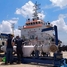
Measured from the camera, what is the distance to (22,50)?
11.8 metres

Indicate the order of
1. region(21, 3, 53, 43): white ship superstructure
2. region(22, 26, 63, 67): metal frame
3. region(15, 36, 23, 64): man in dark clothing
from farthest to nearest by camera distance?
region(21, 3, 53, 43): white ship superstructure, region(15, 36, 23, 64): man in dark clothing, region(22, 26, 63, 67): metal frame

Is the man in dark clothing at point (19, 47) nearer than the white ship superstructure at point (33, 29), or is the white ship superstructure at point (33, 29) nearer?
→ the man in dark clothing at point (19, 47)

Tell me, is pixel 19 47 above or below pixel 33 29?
below

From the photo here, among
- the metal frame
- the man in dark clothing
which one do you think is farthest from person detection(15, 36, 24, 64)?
the metal frame

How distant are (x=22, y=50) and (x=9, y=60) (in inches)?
41.5

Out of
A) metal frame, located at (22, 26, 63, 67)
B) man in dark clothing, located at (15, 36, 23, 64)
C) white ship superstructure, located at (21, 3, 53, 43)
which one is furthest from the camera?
white ship superstructure, located at (21, 3, 53, 43)

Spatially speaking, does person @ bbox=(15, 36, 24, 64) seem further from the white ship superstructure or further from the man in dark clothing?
the white ship superstructure

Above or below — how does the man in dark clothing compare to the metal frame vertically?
above

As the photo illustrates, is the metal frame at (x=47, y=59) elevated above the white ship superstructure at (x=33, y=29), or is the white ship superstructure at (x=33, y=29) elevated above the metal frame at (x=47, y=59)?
the white ship superstructure at (x=33, y=29)

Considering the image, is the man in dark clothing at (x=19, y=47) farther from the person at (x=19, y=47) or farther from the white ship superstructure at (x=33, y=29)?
the white ship superstructure at (x=33, y=29)

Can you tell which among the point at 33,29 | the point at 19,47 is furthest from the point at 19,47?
the point at 33,29

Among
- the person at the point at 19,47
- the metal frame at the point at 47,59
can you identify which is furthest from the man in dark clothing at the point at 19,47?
the metal frame at the point at 47,59

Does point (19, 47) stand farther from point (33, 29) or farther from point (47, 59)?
point (33, 29)

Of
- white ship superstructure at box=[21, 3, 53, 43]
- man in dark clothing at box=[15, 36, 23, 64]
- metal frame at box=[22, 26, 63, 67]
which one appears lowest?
A: metal frame at box=[22, 26, 63, 67]
